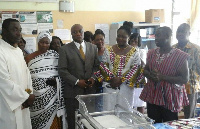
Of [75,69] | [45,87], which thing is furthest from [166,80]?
[45,87]

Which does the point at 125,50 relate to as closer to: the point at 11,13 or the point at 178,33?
the point at 178,33

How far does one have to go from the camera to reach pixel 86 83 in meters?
2.73

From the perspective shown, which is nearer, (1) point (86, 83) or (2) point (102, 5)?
(1) point (86, 83)

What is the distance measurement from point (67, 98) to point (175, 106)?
4.20 ft

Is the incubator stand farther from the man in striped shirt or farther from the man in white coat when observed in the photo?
the man in white coat

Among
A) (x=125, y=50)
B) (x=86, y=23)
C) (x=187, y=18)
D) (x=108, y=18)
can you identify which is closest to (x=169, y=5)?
(x=187, y=18)

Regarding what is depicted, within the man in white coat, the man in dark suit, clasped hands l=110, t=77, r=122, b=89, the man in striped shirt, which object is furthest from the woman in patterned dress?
the man in white coat

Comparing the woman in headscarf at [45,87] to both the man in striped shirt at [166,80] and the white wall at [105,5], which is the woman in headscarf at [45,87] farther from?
the white wall at [105,5]

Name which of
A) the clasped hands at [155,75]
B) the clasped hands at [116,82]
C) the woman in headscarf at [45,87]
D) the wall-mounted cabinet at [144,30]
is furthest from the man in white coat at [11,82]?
the wall-mounted cabinet at [144,30]

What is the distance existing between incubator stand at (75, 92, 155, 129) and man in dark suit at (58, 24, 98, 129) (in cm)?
56

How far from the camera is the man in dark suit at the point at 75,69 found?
273 cm

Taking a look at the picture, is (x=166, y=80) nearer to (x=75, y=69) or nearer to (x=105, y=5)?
(x=75, y=69)

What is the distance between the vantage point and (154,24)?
16.6 feet

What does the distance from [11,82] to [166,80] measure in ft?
4.82
